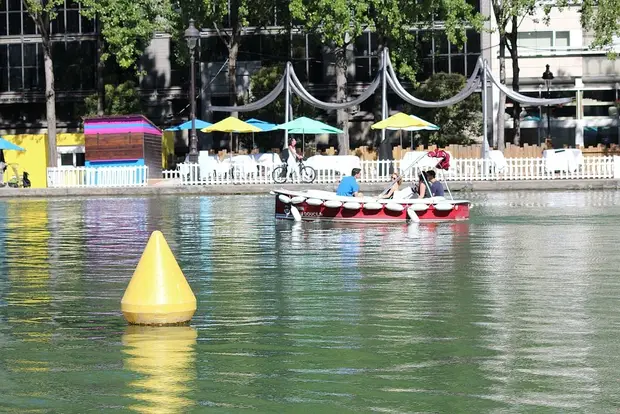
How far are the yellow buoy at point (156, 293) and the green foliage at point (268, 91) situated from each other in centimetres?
4899

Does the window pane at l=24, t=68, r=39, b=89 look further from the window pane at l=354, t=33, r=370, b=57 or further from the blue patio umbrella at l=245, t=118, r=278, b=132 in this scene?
the blue patio umbrella at l=245, t=118, r=278, b=132

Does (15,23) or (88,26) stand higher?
(15,23)

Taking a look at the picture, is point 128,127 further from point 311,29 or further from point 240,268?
point 240,268

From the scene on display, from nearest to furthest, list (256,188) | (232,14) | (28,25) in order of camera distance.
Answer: (256,188), (232,14), (28,25)

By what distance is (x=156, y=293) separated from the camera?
13.2 meters

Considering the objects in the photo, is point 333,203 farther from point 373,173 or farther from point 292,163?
point 292,163

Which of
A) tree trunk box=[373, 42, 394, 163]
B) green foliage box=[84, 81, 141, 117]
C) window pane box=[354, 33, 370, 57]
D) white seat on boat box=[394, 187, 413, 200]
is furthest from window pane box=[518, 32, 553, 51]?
white seat on boat box=[394, 187, 413, 200]

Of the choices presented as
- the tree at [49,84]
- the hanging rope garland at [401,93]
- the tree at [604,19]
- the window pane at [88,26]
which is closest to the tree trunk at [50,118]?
the tree at [49,84]

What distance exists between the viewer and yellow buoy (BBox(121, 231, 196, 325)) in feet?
43.4

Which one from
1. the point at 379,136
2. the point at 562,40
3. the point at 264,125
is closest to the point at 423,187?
the point at 264,125

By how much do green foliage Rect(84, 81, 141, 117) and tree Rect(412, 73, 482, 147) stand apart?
40.3 feet

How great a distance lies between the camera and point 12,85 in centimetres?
7175

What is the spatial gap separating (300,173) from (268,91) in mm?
16679

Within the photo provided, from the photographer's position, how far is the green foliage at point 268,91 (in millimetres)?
62531
